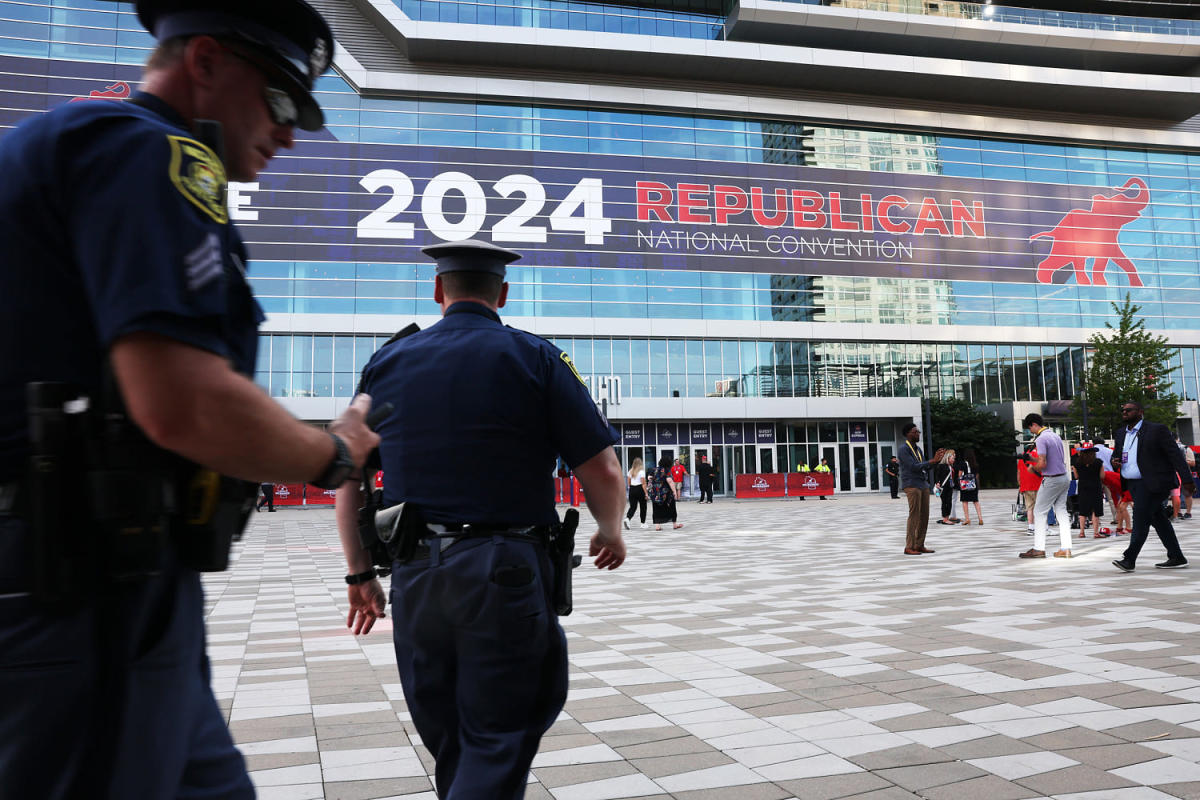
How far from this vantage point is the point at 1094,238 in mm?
46844

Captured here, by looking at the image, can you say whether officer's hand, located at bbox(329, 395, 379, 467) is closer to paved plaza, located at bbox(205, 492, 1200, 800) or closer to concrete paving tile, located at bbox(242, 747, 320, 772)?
paved plaza, located at bbox(205, 492, 1200, 800)

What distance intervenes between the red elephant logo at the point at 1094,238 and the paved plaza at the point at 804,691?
42349 millimetres

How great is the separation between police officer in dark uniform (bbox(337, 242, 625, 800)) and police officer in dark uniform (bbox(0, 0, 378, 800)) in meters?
0.92

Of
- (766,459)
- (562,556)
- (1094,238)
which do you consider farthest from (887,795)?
(1094,238)

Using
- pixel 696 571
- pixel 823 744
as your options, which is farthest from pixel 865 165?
pixel 823 744

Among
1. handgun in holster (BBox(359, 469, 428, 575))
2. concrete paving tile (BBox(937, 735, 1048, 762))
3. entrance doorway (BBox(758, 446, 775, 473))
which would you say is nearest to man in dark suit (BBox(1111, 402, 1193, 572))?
concrete paving tile (BBox(937, 735, 1048, 762))

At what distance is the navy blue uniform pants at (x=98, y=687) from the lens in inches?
48.3

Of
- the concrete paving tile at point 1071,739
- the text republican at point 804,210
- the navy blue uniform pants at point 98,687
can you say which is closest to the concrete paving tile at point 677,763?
the concrete paving tile at point 1071,739

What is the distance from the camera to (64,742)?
1.25m

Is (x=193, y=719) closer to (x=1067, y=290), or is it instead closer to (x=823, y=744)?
(x=823, y=744)

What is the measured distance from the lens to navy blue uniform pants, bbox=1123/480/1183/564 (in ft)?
31.0

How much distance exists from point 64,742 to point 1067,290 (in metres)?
52.5

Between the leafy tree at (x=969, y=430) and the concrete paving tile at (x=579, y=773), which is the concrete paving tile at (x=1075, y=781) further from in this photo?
the leafy tree at (x=969, y=430)

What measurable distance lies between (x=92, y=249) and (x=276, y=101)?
1.79 feet
